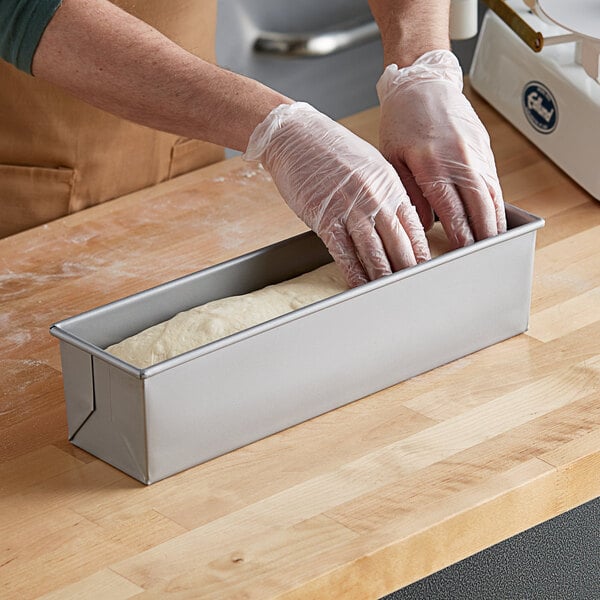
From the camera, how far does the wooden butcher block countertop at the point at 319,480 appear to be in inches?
36.7

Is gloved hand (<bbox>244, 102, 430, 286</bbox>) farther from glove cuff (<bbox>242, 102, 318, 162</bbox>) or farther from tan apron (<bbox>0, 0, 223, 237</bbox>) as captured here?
tan apron (<bbox>0, 0, 223, 237</bbox>)

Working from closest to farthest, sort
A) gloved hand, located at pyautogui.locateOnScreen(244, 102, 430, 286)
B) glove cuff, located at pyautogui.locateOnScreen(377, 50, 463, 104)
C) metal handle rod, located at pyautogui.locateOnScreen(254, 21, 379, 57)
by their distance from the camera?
gloved hand, located at pyautogui.locateOnScreen(244, 102, 430, 286)
glove cuff, located at pyautogui.locateOnScreen(377, 50, 463, 104)
metal handle rod, located at pyautogui.locateOnScreen(254, 21, 379, 57)

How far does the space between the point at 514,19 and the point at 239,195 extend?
→ 18.7 inches

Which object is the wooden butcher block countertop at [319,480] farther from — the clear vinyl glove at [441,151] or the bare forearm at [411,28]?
the bare forearm at [411,28]

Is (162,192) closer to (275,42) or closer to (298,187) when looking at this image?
(298,187)

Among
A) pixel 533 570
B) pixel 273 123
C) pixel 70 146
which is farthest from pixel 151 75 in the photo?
pixel 533 570

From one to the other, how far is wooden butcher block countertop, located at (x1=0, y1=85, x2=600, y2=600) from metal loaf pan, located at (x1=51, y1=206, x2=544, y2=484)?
0.08 ft

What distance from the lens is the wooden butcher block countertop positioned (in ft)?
3.05

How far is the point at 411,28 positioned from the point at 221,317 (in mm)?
601

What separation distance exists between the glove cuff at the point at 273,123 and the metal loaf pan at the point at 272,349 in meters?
0.11

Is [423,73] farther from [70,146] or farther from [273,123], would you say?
[70,146]

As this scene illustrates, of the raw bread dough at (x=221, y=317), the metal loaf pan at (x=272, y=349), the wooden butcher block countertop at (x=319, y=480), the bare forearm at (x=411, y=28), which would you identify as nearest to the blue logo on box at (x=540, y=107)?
the bare forearm at (x=411, y=28)

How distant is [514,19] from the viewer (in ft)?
5.25

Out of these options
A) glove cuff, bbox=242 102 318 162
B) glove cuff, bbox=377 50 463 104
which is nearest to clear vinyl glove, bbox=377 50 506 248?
glove cuff, bbox=377 50 463 104
